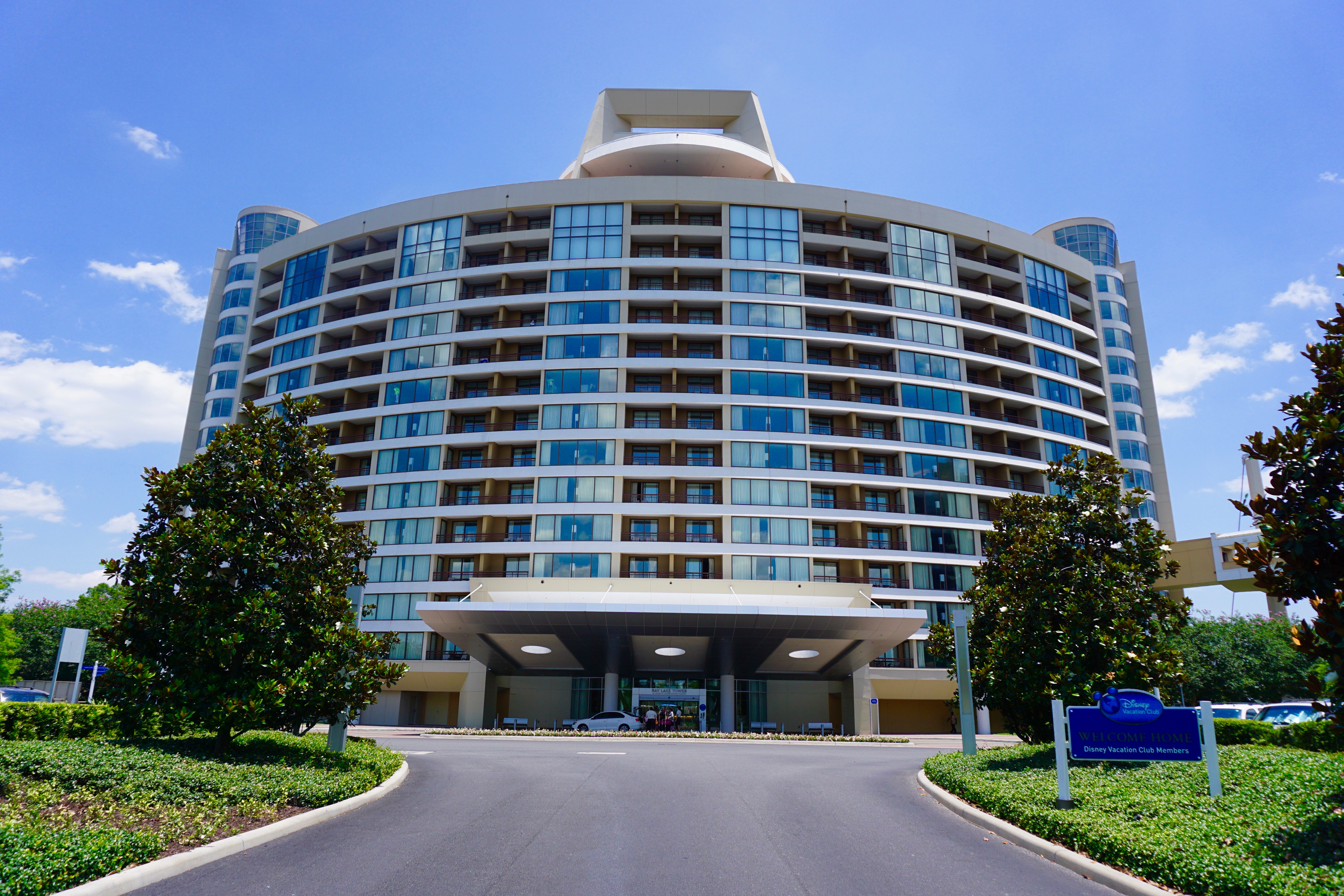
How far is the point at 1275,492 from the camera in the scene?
10.7m

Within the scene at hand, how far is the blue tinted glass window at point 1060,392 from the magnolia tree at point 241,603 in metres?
59.7

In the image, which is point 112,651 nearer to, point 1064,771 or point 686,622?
point 1064,771

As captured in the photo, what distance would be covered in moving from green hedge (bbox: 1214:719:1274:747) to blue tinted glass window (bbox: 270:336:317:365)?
63.7 meters

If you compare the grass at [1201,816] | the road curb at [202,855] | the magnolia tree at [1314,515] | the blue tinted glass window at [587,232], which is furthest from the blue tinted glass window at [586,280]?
the magnolia tree at [1314,515]

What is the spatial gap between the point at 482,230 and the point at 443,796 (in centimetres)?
5639

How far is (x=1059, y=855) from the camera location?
10.8 meters

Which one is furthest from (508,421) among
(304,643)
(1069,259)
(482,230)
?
(1069,259)

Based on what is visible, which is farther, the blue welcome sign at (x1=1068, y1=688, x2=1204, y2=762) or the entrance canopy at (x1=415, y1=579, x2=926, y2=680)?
the entrance canopy at (x1=415, y1=579, x2=926, y2=680)

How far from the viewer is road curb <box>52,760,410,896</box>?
27.8ft

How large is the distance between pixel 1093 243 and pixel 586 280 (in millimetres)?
54179

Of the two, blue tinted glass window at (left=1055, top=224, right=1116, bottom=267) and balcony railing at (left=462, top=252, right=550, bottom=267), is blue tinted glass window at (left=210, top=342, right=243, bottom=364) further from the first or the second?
blue tinted glass window at (left=1055, top=224, right=1116, bottom=267)

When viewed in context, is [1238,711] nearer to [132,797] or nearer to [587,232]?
[132,797]

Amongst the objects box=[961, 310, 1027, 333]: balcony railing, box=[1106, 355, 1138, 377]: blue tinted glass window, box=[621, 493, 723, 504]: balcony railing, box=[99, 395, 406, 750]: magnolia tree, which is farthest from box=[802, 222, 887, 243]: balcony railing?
box=[99, 395, 406, 750]: magnolia tree

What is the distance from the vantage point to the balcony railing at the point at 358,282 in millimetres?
65688
